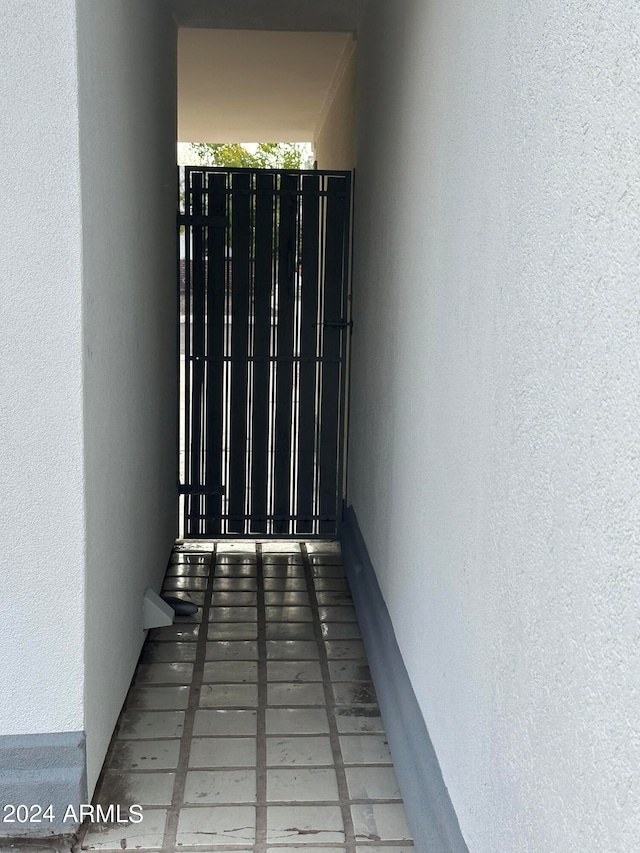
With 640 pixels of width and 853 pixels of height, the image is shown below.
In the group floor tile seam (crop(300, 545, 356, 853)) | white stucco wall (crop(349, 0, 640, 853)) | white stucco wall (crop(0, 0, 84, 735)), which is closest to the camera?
white stucco wall (crop(349, 0, 640, 853))

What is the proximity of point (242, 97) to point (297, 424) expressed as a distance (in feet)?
11.6

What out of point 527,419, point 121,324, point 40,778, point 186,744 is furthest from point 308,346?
point 527,419

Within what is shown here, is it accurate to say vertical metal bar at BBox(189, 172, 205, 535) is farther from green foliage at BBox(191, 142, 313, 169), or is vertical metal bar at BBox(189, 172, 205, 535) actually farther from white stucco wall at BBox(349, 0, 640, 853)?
green foliage at BBox(191, 142, 313, 169)

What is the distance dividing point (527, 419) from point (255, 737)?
6.94ft

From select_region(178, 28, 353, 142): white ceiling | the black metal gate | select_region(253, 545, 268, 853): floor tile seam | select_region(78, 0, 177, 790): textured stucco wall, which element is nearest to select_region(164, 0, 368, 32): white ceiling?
select_region(178, 28, 353, 142): white ceiling

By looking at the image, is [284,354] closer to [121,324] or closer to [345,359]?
[345,359]

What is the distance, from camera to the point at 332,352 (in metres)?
5.77

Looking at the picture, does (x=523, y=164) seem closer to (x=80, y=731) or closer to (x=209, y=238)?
(x=80, y=731)

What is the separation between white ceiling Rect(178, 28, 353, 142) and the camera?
6.03 m

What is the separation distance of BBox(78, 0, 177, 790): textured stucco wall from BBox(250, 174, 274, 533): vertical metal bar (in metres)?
0.83

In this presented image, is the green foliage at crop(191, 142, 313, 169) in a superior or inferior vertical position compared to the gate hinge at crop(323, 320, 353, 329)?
superior

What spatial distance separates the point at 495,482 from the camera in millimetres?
1870

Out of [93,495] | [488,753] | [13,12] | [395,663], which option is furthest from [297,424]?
[488,753]

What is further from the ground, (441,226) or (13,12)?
(13,12)
